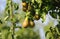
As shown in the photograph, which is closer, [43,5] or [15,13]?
[43,5]

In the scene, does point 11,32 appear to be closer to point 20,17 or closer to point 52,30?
point 20,17

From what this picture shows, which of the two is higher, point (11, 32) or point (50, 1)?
point (50, 1)

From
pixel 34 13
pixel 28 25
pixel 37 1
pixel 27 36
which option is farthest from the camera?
pixel 27 36

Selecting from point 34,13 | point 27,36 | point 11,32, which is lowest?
point 27,36

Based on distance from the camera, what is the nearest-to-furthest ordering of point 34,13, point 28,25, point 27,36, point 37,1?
point 37,1, point 34,13, point 28,25, point 27,36

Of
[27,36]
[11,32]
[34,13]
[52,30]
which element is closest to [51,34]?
[52,30]

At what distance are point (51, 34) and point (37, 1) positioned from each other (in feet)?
1.33

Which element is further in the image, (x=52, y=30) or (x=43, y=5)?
(x=52, y=30)

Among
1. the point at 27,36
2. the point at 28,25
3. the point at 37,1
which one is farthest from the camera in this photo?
the point at 27,36

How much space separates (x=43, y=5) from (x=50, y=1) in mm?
76

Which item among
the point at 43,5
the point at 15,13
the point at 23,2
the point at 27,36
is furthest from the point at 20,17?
the point at 27,36

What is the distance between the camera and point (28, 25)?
10.1ft

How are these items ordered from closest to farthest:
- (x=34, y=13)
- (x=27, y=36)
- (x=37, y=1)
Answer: (x=37, y=1) < (x=34, y=13) < (x=27, y=36)

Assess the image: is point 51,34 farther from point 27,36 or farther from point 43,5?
point 27,36
